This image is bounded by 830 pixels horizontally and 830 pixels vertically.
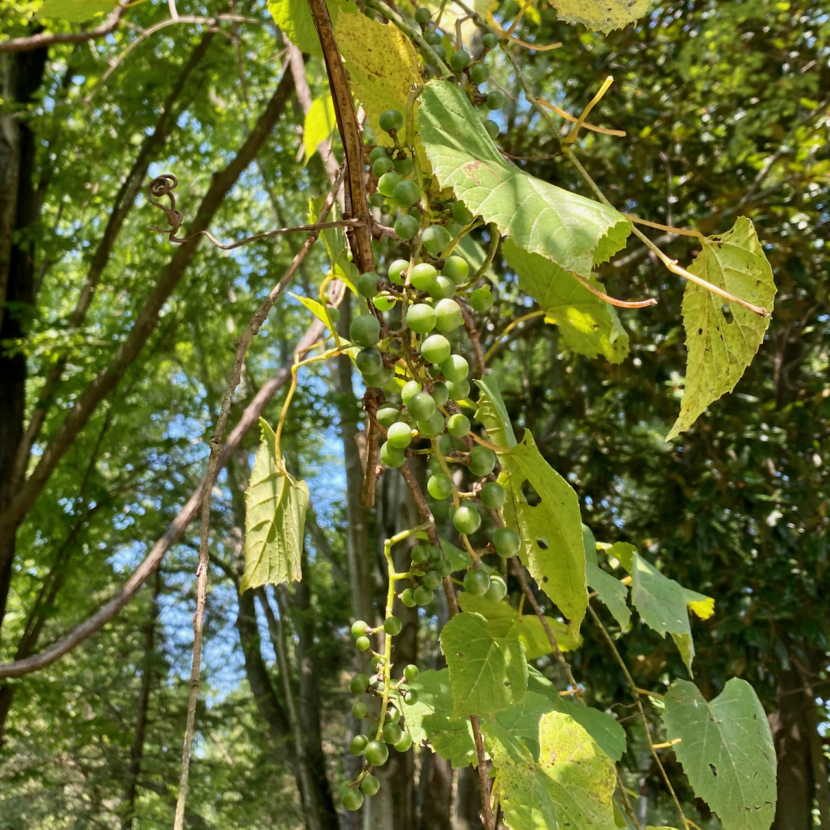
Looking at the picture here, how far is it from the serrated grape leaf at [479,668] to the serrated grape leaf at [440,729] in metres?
0.14

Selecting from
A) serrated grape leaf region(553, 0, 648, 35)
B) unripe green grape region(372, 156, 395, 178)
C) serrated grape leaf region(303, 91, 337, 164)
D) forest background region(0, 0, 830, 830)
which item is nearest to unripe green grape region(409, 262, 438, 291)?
unripe green grape region(372, 156, 395, 178)

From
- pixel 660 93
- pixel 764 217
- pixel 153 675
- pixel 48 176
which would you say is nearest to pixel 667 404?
pixel 764 217

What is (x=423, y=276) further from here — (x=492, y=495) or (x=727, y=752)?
(x=727, y=752)

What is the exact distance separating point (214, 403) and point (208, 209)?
173cm

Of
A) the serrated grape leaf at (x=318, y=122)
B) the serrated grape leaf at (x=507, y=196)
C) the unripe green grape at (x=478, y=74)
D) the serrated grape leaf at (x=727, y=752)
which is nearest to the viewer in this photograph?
the serrated grape leaf at (x=507, y=196)

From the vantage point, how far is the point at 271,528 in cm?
71

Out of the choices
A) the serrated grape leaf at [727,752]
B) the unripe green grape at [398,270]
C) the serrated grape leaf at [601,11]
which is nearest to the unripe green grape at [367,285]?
the unripe green grape at [398,270]

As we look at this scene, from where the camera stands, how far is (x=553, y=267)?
2.20ft

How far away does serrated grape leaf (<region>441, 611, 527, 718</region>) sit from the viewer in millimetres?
532

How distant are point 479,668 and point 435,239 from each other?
1.13 feet

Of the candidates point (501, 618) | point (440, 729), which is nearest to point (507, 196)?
point (501, 618)

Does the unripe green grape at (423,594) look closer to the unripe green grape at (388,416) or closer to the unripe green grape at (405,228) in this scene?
the unripe green grape at (388,416)

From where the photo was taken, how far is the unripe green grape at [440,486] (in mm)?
502

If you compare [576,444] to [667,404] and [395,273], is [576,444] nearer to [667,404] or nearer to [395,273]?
[667,404]
